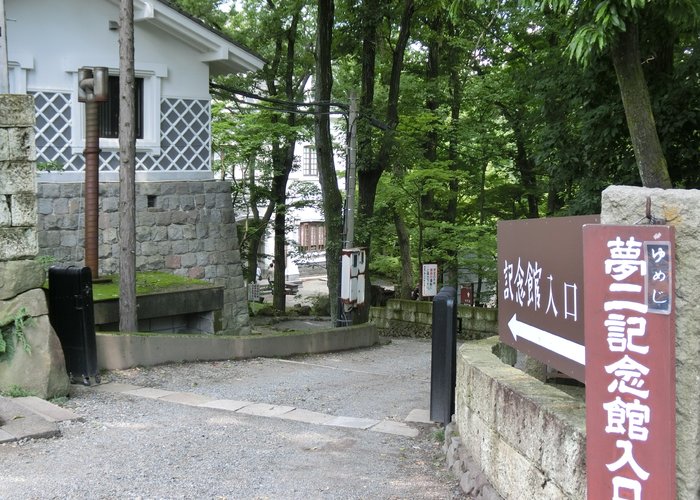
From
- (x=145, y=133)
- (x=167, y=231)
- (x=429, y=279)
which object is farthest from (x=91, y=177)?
(x=429, y=279)

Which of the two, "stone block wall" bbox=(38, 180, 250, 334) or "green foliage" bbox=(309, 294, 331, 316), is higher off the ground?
"stone block wall" bbox=(38, 180, 250, 334)

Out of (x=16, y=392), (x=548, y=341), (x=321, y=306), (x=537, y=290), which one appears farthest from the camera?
(x=321, y=306)

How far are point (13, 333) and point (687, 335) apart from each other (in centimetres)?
661

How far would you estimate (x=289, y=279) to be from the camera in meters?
38.5

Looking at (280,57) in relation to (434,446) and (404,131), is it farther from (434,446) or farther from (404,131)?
(434,446)

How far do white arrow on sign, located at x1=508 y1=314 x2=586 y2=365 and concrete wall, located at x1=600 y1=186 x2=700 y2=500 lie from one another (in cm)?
72

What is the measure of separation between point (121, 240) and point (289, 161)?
46.4 ft

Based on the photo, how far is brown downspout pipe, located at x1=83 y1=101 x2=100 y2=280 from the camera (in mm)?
11891

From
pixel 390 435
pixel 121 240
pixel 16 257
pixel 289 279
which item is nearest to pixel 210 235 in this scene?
pixel 121 240

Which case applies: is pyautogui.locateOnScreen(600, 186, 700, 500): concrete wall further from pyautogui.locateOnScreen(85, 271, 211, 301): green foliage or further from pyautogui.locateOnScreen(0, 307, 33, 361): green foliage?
pyautogui.locateOnScreen(85, 271, 211, 301): green foliage

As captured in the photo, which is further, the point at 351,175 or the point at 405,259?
the point at 405,259

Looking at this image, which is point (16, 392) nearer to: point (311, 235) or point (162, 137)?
point (162, 137)

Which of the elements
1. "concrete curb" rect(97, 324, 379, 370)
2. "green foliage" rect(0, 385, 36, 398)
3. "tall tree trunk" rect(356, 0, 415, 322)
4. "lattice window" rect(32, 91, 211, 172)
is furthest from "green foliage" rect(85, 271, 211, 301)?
"tall tree trunk" rect(356, 0, 415, 322)

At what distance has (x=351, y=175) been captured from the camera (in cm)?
1559
